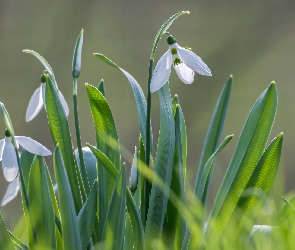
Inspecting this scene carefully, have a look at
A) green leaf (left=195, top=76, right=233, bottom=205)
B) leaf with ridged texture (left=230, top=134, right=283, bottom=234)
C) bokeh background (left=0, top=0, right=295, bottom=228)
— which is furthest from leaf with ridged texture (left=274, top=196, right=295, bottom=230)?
bokeh background (left=0, top=0, right=295, bottom=228)

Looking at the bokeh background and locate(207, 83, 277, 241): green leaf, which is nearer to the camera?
locate(207, 83, 277, 241): green leaf

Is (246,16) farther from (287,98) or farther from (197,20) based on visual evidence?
(287,98)

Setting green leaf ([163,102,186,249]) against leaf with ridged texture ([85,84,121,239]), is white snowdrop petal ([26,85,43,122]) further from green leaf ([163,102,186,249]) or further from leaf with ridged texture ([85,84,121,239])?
green leaf ([163,102,186,249])

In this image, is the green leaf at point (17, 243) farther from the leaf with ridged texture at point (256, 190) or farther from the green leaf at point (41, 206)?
the leaf with ridged texture at point (256, 190)

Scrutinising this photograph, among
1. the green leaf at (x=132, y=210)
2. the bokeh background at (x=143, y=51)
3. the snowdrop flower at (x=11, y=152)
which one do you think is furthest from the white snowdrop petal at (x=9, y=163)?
the bokeh background at (x=143, y=51)

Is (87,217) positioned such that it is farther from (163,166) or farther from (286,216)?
(286,216)

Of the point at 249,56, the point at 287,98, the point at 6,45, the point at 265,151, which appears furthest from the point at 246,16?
the point at 265,151
